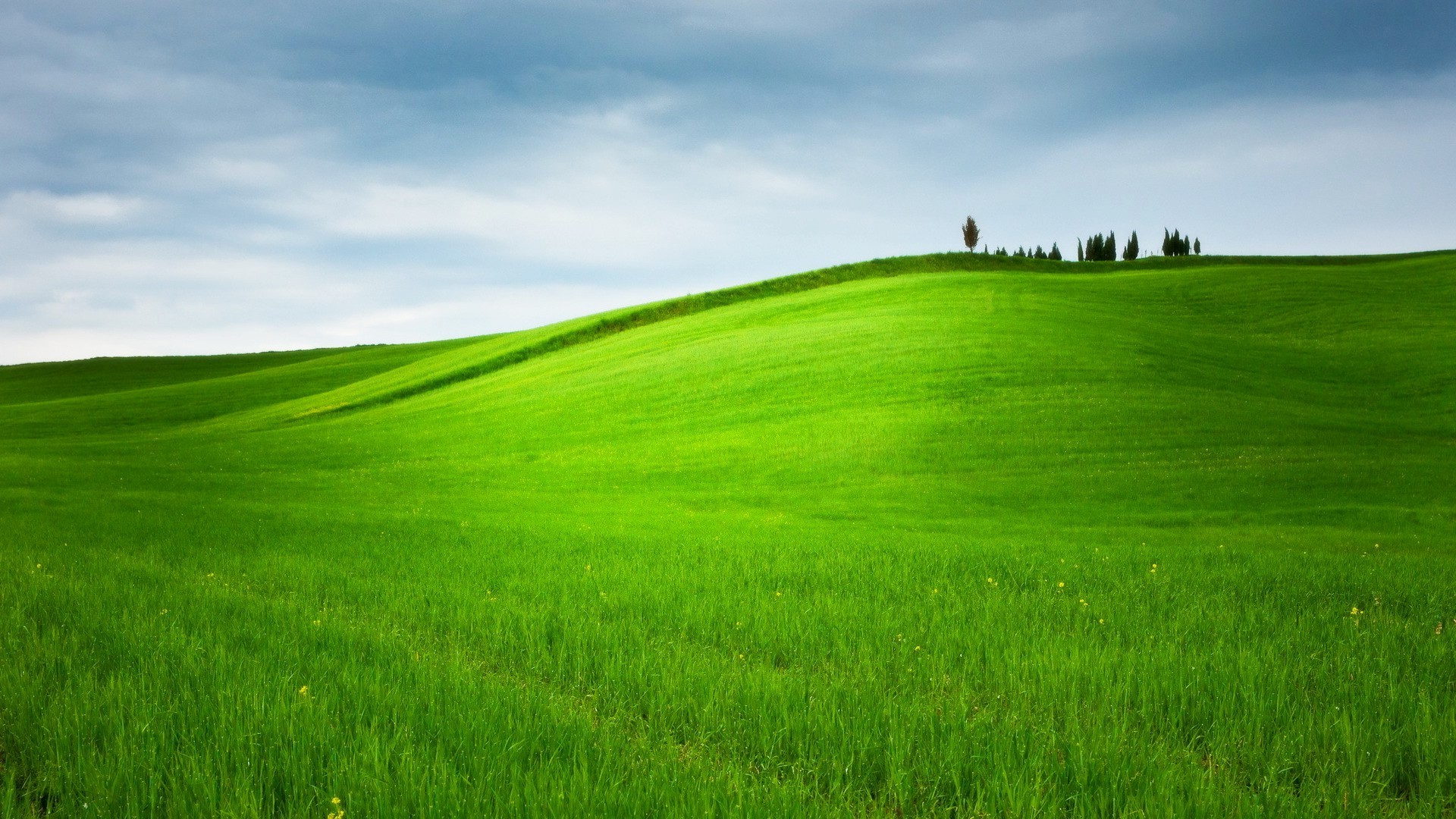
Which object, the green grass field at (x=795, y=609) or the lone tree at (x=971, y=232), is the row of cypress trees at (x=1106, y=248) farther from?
the green grass field at (x=795, y=609)

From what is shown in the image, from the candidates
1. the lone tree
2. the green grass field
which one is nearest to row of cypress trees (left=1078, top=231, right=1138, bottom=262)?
the lone tree

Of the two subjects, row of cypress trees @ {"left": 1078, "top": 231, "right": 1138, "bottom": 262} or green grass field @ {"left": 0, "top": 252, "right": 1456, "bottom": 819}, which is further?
row of cypress trees @ {"left": 1078, "top": 231, "right": 1138, "bottom": 262}

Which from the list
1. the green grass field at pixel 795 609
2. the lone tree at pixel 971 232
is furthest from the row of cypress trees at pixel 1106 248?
the green grass field at pixel 795 609

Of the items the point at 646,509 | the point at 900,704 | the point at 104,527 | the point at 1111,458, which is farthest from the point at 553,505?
the point at 900,704

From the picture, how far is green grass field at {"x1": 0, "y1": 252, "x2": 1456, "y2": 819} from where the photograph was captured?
442 centimetres

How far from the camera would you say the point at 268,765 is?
4.37 metres

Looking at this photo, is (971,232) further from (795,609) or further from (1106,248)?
(795,609)

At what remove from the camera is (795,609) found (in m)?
8.78

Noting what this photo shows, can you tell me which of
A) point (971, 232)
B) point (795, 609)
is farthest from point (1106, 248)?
point (795, 609)

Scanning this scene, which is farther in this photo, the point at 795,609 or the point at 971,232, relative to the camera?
the point at 971,232

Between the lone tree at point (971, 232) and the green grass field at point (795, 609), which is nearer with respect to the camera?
the green grass field at point (795, 609)

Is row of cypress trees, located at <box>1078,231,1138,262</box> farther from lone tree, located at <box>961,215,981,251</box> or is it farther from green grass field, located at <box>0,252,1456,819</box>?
green grass field, located at <box>0,252,1456,819</box>

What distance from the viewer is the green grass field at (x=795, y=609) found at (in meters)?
4.42

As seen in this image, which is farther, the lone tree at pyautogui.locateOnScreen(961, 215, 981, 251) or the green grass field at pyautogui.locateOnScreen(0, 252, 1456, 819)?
the lone tree at pyautogui.locateOnScreen(961, 215, 981, 251)
